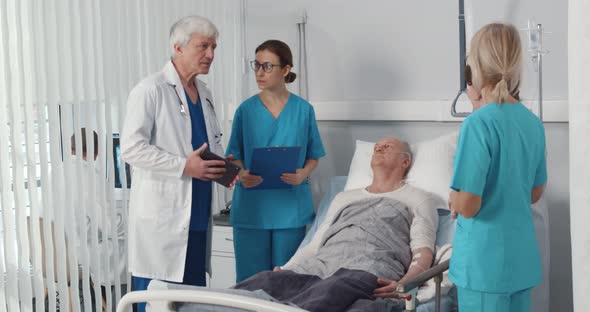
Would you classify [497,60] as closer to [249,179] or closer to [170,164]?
[170,164]

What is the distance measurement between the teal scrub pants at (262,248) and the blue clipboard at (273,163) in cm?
24

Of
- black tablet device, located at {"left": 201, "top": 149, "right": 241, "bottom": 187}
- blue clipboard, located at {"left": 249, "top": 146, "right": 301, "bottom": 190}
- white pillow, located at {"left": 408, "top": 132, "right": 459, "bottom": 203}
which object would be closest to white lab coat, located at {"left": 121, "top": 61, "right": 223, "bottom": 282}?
black tablet device, located at {"left": 201, "top": 149, "right": 241, "bottom": 187}

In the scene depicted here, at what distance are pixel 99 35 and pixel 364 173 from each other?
1.42 m

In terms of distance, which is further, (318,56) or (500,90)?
(318,56)

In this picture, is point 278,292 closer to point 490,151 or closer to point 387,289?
point 387,289

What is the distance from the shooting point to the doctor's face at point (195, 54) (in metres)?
3.10

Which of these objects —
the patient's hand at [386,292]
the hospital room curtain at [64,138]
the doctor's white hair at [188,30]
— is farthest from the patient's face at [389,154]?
the hospital room curtain at [64,138]

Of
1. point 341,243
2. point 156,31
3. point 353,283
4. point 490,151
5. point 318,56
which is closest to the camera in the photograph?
point 490,151

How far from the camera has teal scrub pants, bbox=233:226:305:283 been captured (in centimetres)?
354

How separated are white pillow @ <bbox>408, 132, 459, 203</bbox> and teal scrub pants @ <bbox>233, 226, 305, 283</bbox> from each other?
2.10 ft

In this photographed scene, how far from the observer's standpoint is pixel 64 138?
11.1ft

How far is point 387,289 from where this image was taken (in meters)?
2.66

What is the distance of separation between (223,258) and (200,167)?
1101mm

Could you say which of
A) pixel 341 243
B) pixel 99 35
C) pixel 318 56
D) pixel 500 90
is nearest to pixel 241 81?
pixel 318 56
